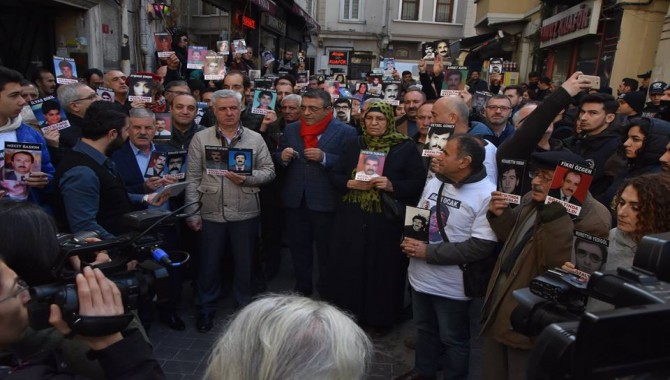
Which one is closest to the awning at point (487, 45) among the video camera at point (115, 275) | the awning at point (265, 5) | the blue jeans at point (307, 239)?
the awning at point (265, 5)

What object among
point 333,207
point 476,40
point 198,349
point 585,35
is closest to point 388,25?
point 476,40

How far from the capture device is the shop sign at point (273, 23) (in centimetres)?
1700

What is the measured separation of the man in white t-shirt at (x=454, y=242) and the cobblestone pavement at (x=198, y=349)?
0.70m

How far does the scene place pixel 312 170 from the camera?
14.3 ft

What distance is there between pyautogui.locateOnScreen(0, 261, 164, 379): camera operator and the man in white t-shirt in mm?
2010

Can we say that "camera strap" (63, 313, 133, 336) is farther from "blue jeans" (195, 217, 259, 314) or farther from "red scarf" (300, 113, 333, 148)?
"red scarf" (300, 113, 333, 148)

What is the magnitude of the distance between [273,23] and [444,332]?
17400 millimetres

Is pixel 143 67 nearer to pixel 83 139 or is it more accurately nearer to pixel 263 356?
pixel 83 139

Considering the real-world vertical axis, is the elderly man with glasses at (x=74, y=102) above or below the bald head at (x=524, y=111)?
below

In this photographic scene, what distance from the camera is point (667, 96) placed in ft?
18.2

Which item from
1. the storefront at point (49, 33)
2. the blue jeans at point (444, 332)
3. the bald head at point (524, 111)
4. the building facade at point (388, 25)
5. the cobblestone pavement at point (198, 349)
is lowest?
the cobblestone pavement at point (198, 349)

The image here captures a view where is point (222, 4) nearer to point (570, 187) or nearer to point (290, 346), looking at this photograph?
point (570, 187)

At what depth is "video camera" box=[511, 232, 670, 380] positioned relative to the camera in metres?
0.86

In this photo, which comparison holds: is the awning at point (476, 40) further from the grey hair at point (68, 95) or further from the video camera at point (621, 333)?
the video camera at point (621, 333)
